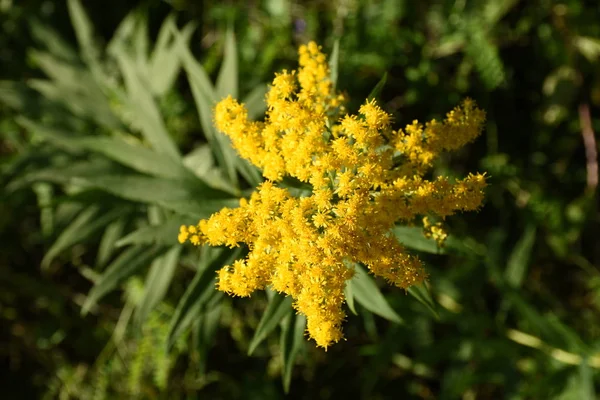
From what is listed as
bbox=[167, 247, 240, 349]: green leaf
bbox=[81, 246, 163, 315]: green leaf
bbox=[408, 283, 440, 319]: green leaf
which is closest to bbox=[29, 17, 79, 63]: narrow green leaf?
bbox=[81, 246, 163, 315]: green leaf

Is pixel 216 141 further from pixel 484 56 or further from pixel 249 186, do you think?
pixel 484 56

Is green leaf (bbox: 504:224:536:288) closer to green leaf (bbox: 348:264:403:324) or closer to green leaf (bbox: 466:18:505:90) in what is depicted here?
green leaf (bbox: 466:18:505:90)

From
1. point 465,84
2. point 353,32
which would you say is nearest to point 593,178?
point 465,84

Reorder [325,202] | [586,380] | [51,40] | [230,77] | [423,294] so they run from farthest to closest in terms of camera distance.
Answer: [51,40], [586,380], [230,77], [423,294], [325,202]

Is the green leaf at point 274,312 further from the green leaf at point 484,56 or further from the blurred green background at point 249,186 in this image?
the green leaf at point 484,56

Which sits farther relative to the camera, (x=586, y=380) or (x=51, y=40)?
(x=51, y=40)

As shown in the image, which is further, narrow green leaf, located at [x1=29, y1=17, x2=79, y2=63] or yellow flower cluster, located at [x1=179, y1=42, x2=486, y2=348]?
narrow green leaf, located at [x1=29, y1=17, x2=79, y2=63]

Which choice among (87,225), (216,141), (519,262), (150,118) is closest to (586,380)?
(519,262)
